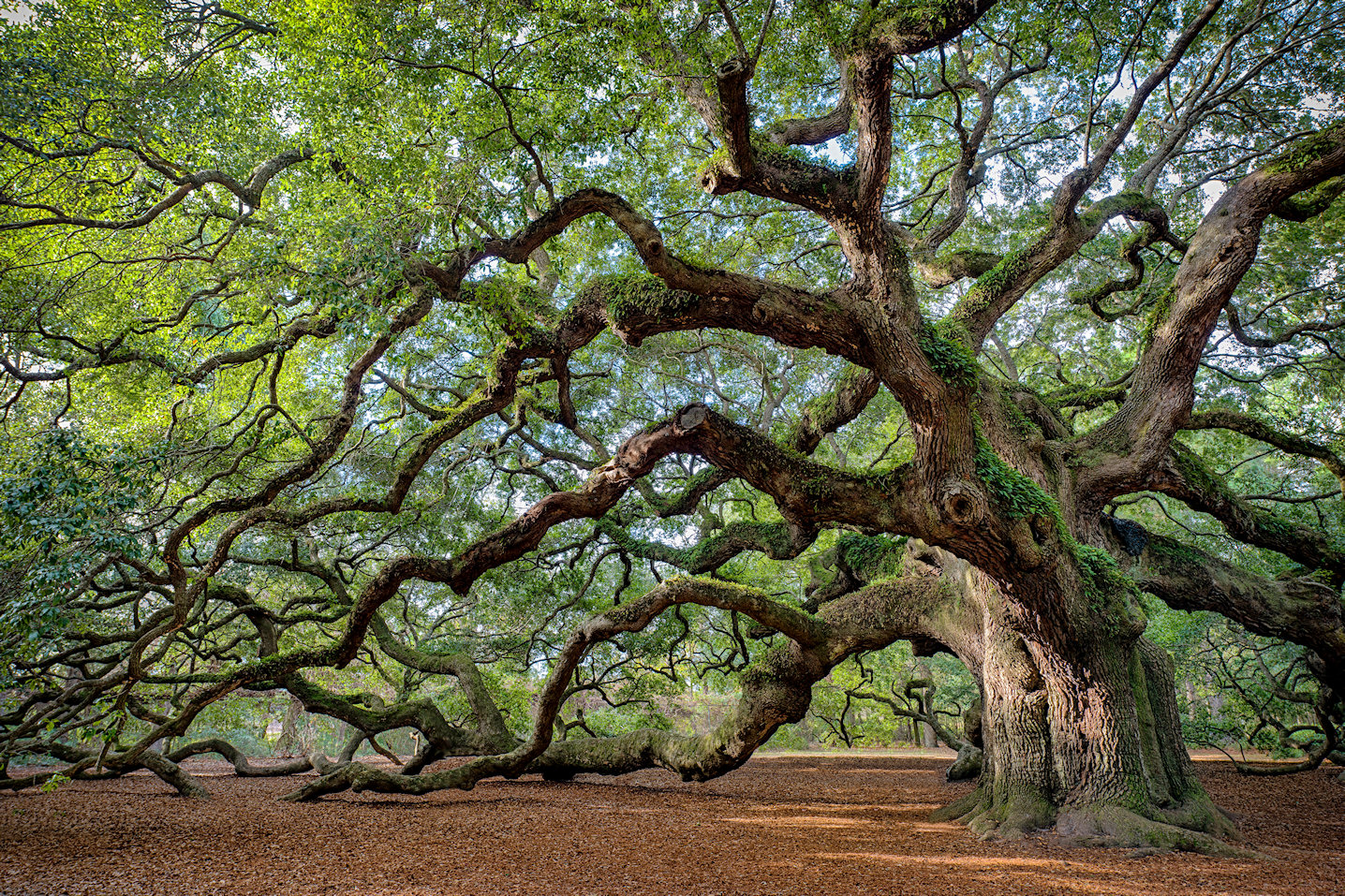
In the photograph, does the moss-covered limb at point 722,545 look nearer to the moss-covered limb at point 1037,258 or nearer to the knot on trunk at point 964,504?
the knot on trunk at point 964,504

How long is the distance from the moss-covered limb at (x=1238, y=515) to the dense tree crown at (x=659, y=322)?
0.12ft

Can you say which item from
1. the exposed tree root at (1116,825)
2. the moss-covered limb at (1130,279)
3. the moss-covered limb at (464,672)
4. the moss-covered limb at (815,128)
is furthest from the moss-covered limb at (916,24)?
the moss-covered limb at (464,672)

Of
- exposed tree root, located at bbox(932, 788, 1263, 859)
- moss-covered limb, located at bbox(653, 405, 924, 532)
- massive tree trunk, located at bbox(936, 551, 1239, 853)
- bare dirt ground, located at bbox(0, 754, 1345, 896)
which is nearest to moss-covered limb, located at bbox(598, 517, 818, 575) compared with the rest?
moss-covered limb, located at bbox(653, 405, 924, 532)

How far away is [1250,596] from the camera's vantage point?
23.2 ft

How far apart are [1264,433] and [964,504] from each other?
191 inches

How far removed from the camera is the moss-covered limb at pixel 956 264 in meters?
7.35

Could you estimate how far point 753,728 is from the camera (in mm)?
6582

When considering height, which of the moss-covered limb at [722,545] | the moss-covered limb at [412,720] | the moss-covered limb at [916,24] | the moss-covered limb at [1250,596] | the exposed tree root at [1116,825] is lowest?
the exposed tree root at [1116,825]

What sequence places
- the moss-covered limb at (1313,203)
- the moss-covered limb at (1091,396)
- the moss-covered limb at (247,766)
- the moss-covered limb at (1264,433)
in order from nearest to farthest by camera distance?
the moss-covered limb at (1313,203)
the moss-covered limb at (1264,433)
the moss-covered limb at (1091,396)
the moss-covered limb at (247,766)

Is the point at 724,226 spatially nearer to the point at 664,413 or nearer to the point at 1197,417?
the point at 664,413

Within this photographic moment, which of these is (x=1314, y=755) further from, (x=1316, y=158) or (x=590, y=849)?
(x=590, y=849)

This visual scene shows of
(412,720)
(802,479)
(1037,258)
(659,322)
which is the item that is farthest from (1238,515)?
(412,720)

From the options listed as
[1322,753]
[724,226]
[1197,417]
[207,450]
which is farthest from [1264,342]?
[207,450]

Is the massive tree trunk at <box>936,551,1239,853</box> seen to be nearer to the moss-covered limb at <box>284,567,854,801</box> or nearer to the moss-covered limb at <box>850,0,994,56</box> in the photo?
the moss-covered limb at <box>284,567,854,801</box>
